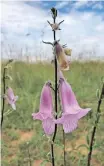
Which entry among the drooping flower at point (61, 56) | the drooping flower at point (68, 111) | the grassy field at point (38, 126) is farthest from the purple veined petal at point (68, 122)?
the grassy field at point (38, 126)

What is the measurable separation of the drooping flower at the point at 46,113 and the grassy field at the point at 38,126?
0.33 metres

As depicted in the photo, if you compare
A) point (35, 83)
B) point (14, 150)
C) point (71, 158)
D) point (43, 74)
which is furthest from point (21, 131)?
point (43, 74)

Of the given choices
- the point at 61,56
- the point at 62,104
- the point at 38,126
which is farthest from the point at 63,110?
the point at 38,126

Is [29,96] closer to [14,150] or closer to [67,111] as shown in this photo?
[14,150]

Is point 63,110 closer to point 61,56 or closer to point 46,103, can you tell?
point 46,103

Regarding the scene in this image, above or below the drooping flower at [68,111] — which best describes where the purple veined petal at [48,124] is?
below

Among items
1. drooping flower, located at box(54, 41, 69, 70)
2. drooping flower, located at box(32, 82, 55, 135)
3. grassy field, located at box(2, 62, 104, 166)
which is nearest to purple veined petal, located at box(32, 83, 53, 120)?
drooping flower, located at box(32, 82, 55, 135)

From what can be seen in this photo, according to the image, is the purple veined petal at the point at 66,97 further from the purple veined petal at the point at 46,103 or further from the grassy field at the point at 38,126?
the grassy field at the point at 38,126

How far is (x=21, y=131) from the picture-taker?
486cm

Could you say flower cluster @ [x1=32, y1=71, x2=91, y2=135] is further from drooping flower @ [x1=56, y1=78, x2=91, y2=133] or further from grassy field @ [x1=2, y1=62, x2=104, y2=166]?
grassy field @ [x1=2, y1=62, x2=104, y2=166]

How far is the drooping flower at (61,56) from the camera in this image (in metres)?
1.65

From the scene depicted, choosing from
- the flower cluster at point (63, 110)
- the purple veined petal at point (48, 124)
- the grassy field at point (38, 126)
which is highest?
the flower cluster at point (63, 110)

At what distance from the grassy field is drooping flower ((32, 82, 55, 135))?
333 millimetres

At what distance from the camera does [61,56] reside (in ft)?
5.43
